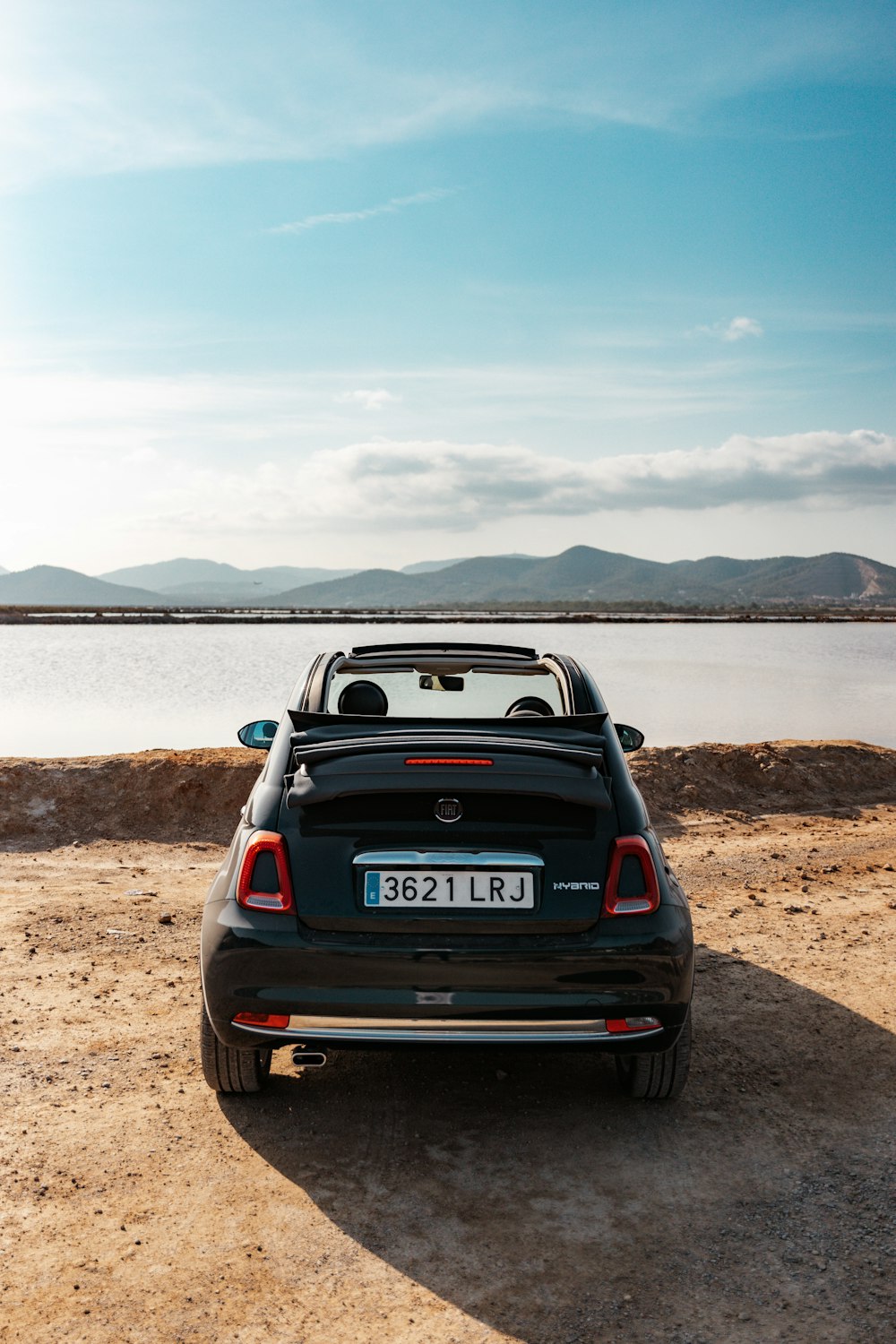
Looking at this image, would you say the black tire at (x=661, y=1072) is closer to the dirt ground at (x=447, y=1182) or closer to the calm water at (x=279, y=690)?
the dirt ground at (x=447, y=1182)

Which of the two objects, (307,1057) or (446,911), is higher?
(446,911)

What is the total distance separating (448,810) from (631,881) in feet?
2.29

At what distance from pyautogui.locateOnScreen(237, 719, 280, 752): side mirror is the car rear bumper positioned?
1473 millimetres

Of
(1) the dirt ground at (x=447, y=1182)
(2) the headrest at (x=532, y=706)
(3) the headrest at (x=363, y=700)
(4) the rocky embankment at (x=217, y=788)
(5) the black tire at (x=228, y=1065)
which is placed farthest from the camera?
(4) the rocky embankment at (x=217, y=788)

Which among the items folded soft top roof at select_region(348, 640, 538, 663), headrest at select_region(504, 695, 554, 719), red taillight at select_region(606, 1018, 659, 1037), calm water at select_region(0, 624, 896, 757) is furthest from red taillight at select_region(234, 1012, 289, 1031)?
calm water at select_region(0, 624, 896, 757)

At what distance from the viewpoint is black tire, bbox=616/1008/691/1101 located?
4.21m

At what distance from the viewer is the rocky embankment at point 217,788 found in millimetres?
11508

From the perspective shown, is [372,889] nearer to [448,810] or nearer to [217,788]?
[448,810]

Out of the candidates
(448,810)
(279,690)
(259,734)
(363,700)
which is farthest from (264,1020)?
(279,690)

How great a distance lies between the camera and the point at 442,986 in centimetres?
367

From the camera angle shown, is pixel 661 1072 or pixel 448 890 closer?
pixel 448 890

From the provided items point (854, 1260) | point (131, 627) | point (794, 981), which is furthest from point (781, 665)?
point (131, 627)

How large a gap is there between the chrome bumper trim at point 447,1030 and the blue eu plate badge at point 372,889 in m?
0.39

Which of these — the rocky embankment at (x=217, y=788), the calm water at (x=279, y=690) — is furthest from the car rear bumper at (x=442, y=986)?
the calm water at (x=279, y=690)
